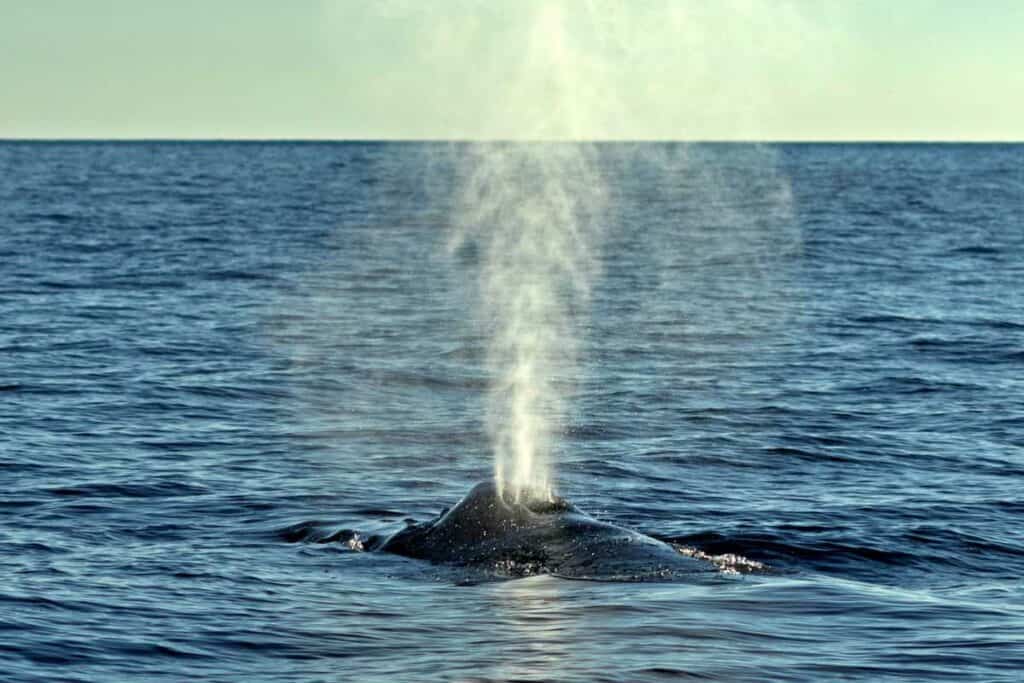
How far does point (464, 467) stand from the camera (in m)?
27.2

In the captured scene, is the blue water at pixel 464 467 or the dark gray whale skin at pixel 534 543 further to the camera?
the dark gray whale skin at pixel 534 543

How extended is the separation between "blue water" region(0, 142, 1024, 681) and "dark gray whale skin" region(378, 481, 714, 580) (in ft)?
1.62

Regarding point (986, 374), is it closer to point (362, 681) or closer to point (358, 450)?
point (358, 450)

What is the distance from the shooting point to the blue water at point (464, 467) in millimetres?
16969

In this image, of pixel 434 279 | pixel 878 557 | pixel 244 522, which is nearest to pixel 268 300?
pixel 434 279

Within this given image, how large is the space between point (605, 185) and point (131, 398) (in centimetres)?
12729

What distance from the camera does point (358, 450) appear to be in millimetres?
28734

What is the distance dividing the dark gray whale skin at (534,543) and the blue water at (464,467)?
1.62 ft

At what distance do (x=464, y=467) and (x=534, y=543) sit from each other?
688cm

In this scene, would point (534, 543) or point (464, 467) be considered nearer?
point (534, 543)

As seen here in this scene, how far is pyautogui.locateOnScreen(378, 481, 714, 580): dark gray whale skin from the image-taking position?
19797 millimetres

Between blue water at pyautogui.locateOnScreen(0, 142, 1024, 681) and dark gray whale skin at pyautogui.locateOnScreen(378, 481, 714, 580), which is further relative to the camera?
dark gray whale skin at pyautogui.locateOnScreen(378, 481, 714, 580)

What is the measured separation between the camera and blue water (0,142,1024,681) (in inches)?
668

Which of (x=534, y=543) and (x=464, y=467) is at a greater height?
(x=464, y=467)
